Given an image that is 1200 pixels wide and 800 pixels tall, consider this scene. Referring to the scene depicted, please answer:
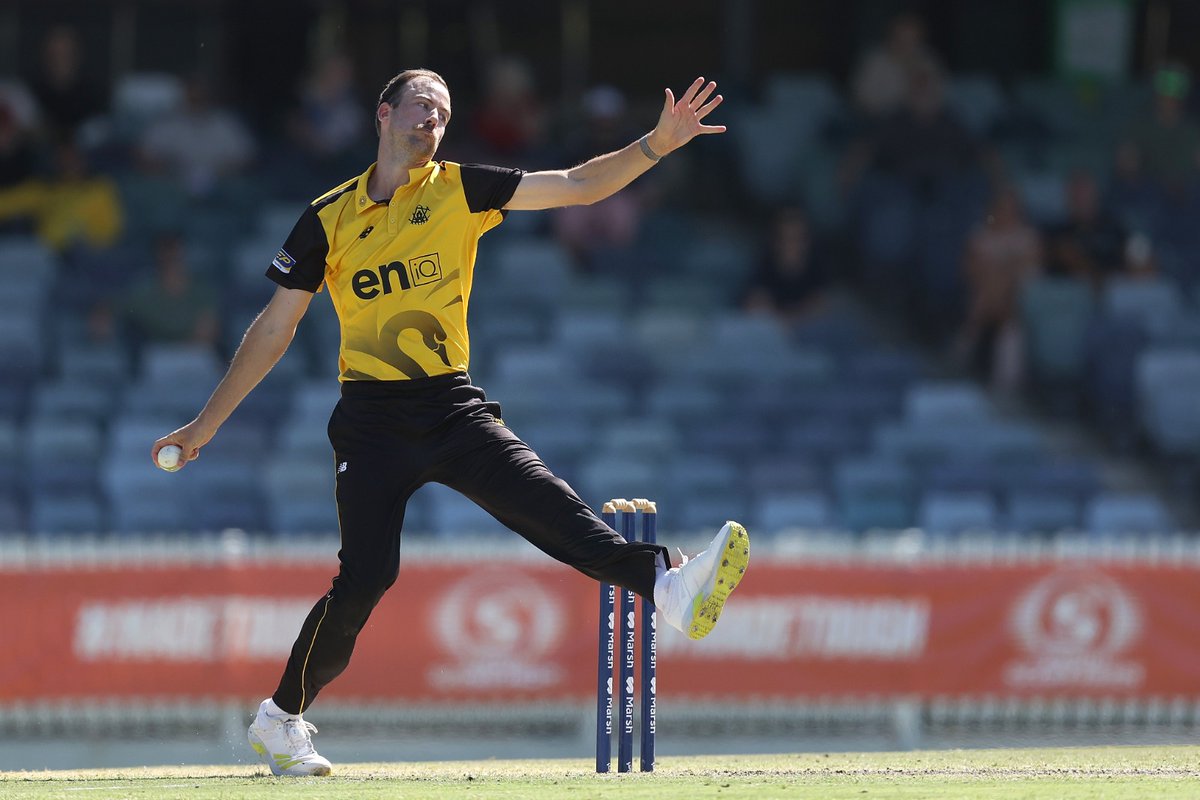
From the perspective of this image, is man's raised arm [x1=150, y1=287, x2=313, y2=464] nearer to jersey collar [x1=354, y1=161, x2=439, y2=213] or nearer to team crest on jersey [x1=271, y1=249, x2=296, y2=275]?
team crest on jersey [x1=271, y1=249, x2=296, y2=275]

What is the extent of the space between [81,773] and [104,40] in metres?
11.6

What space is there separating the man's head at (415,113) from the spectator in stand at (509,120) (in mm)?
9591

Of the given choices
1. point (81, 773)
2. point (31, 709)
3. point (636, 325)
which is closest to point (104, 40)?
point (636, 325)

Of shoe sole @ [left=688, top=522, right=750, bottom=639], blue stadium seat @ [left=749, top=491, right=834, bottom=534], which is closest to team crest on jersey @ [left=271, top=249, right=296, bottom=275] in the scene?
shoe sole @ [left=688, top=522, right=750, bottom=639]

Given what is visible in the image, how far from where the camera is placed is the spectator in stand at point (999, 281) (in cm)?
1488

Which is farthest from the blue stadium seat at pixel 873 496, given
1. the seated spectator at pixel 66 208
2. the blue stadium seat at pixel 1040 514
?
the seated spectator at pixel 66 208

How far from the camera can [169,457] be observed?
251 inches

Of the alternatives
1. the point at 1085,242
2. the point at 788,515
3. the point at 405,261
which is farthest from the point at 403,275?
the point at 1085,242

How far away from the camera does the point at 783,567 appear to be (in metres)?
11.3

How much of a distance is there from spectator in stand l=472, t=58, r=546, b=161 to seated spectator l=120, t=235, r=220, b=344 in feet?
9.44

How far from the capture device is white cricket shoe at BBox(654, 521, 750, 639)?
6.02m

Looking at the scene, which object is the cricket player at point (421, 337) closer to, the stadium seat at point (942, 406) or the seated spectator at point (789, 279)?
the stadium seat at point (942, 406)

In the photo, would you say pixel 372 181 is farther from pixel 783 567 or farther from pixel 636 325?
pixel 636 325

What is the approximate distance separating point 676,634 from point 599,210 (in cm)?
538
